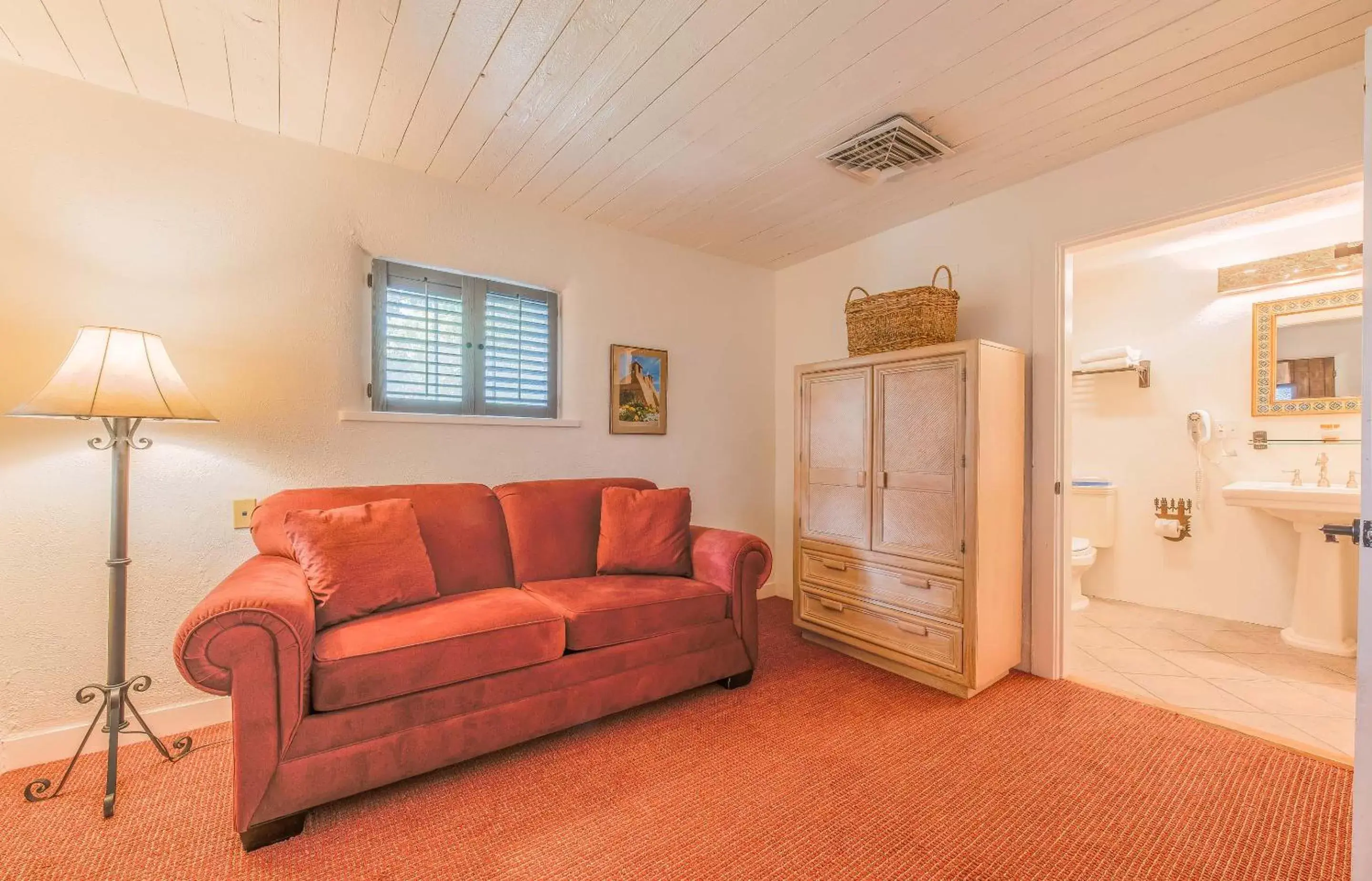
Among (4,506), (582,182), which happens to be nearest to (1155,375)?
(582,182)

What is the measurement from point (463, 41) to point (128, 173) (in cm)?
138

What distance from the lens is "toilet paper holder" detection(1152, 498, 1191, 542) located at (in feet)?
11.6

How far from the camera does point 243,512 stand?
221 cm

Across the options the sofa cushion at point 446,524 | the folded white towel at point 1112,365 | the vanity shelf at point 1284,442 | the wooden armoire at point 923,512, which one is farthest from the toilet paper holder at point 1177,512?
the sofa cushion at point 446,524

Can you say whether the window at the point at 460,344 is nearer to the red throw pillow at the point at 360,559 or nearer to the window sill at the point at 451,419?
the window sill at the point at 451,419

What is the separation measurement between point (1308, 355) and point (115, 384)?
537 cm

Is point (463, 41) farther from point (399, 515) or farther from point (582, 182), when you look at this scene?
point (399, 515)

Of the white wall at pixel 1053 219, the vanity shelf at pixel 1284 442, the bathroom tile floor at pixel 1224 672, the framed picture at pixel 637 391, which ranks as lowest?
the bathroom tile floor at pixel 1224 672

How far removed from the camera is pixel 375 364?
101 inches

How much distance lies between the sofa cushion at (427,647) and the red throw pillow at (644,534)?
0.55 m

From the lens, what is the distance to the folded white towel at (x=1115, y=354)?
146 inches

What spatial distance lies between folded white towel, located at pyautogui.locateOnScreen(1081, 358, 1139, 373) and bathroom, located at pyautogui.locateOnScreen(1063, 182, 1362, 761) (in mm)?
11

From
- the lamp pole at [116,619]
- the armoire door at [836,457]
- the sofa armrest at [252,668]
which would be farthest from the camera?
the armoire door at [836,457]

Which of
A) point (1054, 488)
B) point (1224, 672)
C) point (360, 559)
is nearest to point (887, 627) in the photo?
point (1054, 488)
